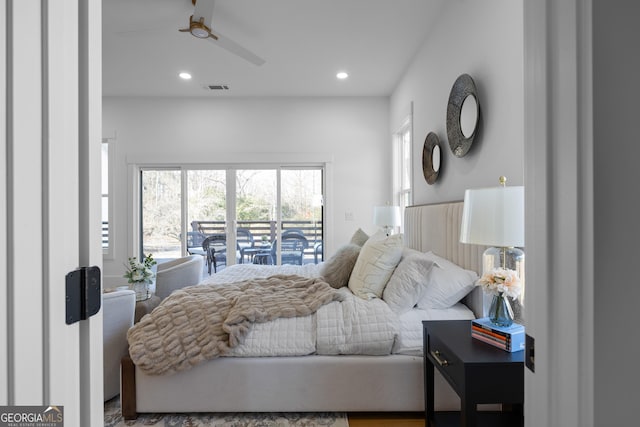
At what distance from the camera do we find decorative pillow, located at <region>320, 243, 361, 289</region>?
2.46m

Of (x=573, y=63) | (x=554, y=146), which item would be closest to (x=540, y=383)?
(x=554, y=146)

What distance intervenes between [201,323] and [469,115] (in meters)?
2.13

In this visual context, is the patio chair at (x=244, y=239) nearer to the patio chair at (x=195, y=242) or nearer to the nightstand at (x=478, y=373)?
the patio chair at (x=195, y=242)

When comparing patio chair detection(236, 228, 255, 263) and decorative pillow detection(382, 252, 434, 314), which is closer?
decorative pillow detection(382, 252, 434, 314)

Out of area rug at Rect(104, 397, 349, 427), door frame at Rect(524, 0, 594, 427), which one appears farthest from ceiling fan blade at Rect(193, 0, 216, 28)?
area rug at Rect(104, 397, 349, 427)

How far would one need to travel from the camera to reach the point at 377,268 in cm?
211

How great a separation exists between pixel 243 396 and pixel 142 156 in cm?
415

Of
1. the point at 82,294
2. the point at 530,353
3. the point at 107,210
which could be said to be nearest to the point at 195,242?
the point at 107,210

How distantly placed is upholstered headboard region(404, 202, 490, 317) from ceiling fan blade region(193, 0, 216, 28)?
2265 millimetres

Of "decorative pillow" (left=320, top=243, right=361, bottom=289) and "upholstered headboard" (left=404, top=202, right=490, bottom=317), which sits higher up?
"upholstered headboard" (left=404, top=202, right=490, bottom=317)

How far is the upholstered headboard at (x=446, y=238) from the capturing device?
190cm

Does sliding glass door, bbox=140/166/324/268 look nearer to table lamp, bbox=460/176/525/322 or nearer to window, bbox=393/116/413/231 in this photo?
window, bbox=393/116/413/231

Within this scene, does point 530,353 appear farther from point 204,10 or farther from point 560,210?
point 204,10

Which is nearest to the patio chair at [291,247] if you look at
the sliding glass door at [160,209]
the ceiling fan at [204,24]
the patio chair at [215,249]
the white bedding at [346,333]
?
the patio chair at [215,249]
